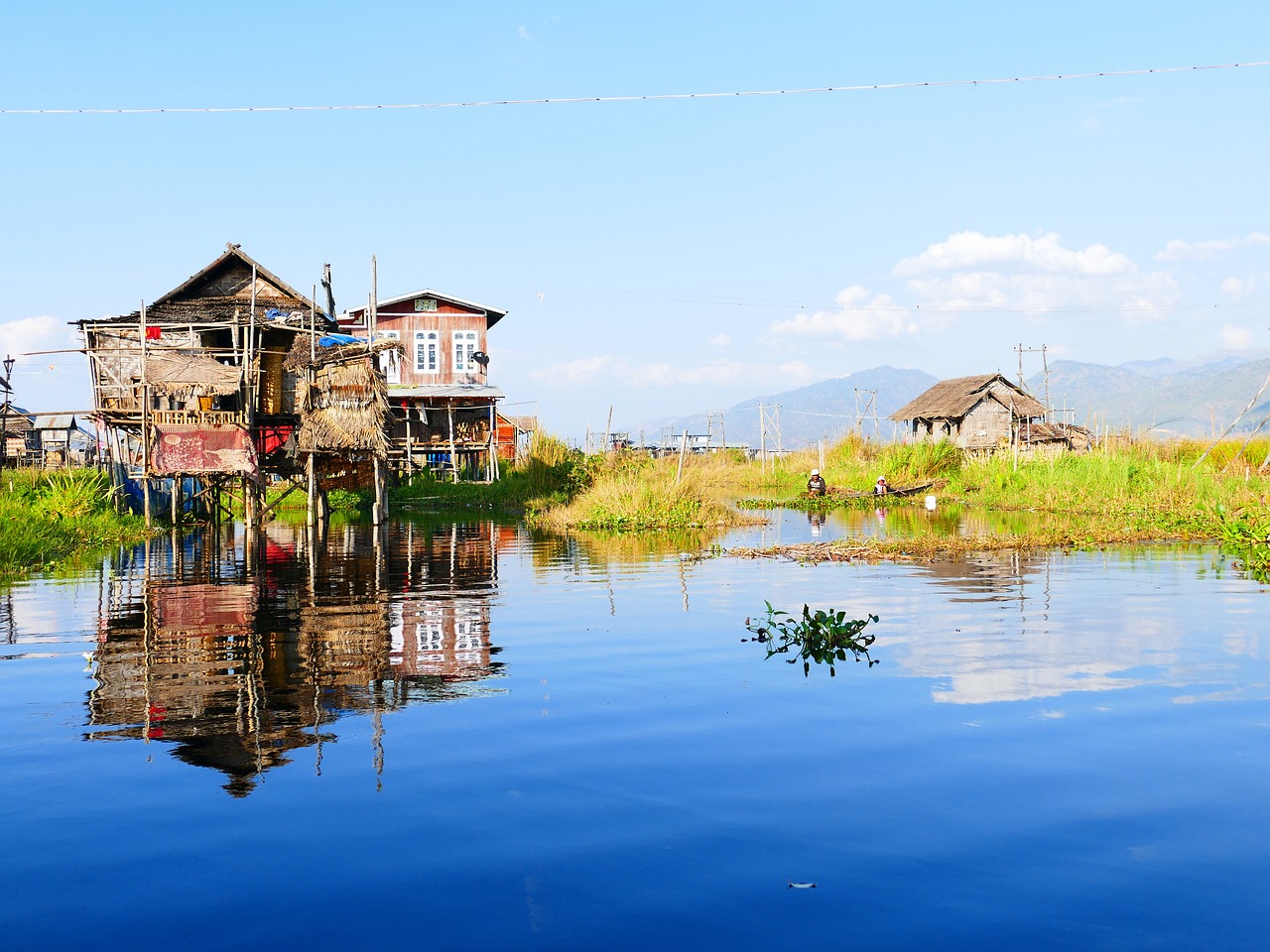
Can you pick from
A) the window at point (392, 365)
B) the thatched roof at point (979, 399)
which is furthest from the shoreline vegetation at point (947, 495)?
the thatched roof at point (979, 399)

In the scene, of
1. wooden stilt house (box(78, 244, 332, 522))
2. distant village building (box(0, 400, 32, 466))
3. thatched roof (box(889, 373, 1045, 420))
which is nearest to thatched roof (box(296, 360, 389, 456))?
wooden stilt house (box(78, 244, 332, 522))

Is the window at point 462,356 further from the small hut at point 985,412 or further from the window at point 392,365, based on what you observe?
the small hut at point 985,412

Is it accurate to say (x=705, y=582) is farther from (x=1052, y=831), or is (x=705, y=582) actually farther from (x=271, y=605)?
(x=1052, y=831)

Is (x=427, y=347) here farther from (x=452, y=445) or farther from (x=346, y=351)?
(x=346, y=351)

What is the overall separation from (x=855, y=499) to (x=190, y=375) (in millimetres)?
20021

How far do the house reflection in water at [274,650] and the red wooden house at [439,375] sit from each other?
82.3 ft

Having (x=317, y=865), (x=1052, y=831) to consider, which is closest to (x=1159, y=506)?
(x=1052, y=831)

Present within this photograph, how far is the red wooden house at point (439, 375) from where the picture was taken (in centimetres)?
4319

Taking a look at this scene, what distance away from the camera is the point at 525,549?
20391 mm

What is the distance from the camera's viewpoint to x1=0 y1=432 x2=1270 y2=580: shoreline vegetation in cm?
1844

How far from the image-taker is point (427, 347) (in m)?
43.9

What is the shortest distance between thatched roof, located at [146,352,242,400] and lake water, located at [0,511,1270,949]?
15149 millimetres

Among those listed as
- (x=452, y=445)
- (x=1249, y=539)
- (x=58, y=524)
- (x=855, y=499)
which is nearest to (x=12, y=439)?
(x=452, y=445)

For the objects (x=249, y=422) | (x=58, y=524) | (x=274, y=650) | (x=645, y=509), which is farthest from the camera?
(x=645, y=509)
